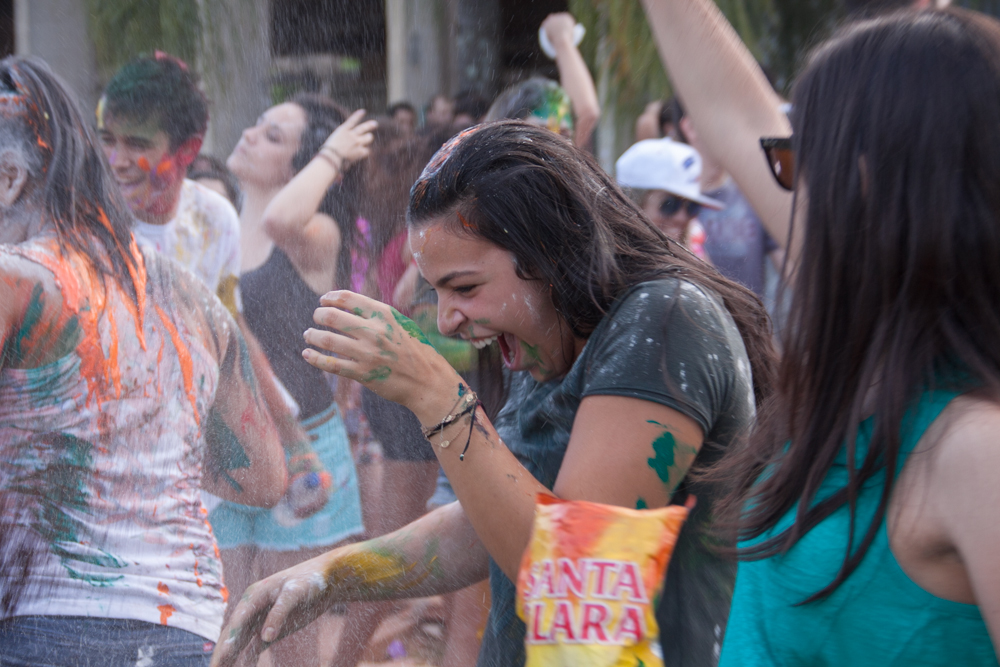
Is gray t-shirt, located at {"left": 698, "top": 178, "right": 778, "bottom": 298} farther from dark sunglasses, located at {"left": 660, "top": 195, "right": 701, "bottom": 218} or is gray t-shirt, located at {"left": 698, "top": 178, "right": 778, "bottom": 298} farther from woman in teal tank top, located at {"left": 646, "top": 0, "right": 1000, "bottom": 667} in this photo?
woman in teal tank top, located at {"left": 646, "top": 0, "right": 1000, "bottom": 667}

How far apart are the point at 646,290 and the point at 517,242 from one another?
0.25 meters

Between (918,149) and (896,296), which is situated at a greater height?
(918,149)

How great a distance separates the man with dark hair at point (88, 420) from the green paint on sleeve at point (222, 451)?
10cm

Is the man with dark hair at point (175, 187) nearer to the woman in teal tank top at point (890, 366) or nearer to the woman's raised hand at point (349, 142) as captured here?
the woman's raised hand at point (349, 142)

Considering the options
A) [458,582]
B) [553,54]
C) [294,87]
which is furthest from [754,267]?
[294,87]

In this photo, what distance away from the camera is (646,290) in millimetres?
1369

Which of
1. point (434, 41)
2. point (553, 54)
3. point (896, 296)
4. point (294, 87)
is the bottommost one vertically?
point (896, 296)

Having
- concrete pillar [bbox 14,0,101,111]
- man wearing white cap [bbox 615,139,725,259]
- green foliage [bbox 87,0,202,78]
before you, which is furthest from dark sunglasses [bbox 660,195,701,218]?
concrete pillar [bbox 14,0,101,111]

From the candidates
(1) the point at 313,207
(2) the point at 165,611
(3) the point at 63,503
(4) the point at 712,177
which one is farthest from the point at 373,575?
(4) the point at 712,177

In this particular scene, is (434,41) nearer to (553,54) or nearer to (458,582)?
(553,54)

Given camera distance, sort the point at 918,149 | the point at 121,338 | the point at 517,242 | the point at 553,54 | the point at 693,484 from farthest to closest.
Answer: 1. the point at 553,54
2. the point at 121,338
3. the point at 517,242
4. the point at 693,484
5. the point at 918,149

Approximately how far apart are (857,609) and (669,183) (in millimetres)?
2669

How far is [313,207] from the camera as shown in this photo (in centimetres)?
327

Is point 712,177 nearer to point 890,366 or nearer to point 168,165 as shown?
point 168,165
